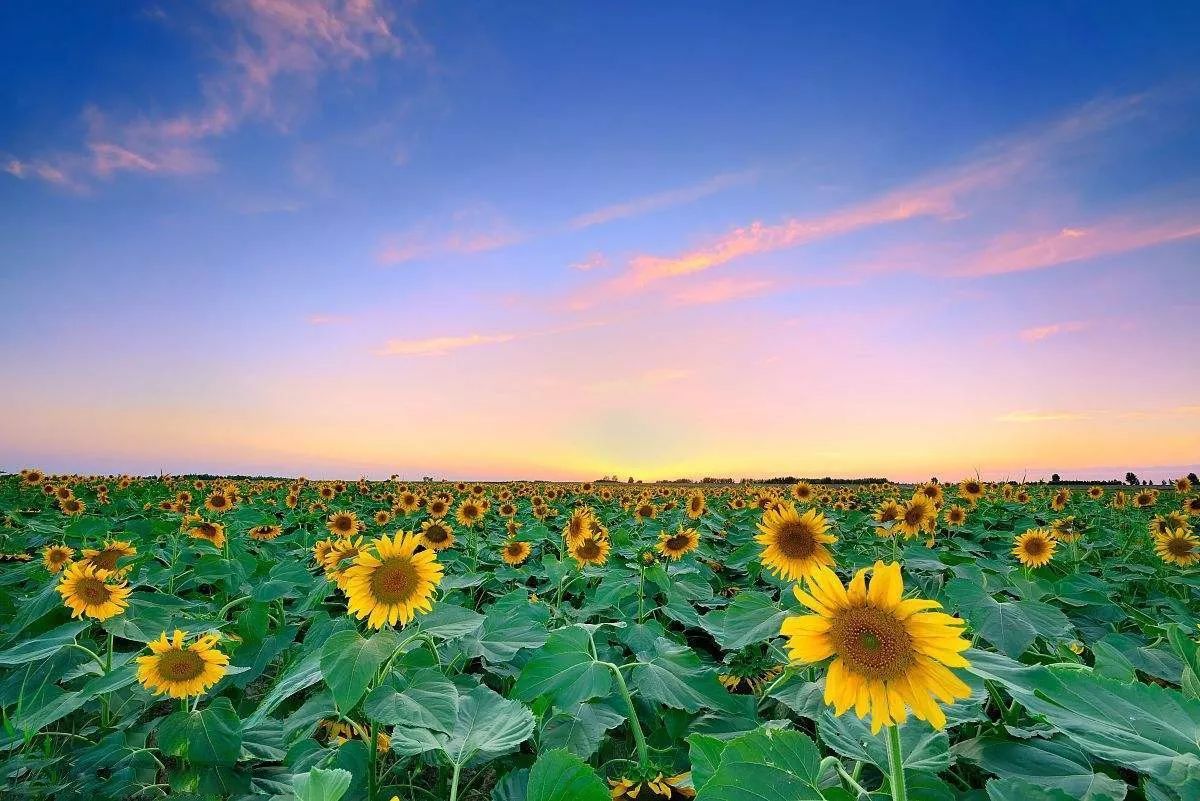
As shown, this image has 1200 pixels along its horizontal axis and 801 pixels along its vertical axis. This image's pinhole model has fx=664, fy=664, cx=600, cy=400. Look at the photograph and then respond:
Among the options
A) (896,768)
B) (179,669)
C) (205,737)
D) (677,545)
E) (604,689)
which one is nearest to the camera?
(896,768)

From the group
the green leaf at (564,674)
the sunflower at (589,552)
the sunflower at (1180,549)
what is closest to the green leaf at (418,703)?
the green leaf at (564,674)

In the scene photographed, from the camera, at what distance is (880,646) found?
5.58 ft

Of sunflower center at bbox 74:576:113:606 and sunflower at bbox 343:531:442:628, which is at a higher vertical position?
sunflower at bbox 343:531:442:628

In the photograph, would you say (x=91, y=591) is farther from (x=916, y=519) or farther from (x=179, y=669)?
(x=916, y=519)

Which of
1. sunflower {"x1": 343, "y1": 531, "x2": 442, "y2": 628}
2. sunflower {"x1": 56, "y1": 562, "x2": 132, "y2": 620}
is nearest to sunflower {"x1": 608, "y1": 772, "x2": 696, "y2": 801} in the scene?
sunflower {"x1": 343, "y1": 531, "x2": 442, "y2": 628}

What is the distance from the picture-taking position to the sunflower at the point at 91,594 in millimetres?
3494

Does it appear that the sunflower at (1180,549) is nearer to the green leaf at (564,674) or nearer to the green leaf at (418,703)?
the green leaf at (564,674)

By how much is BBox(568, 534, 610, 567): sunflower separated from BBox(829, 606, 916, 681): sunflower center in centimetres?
428

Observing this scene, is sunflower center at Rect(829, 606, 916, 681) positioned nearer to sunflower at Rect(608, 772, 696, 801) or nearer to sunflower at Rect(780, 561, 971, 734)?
sunflower at Rect(780, 561, 971, 734)

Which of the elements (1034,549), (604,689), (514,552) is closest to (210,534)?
(514,552)

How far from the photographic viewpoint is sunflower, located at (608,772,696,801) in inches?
78.7

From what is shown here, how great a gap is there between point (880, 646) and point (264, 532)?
906 centimetres

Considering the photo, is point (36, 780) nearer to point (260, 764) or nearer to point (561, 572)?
point (260, 764)

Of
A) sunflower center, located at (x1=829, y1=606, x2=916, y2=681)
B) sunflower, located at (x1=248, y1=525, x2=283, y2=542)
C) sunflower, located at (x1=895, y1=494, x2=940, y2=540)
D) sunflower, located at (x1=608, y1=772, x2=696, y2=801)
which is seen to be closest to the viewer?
sunflower center, located at (x1=829, y1=606, x2=916, y2=681)
